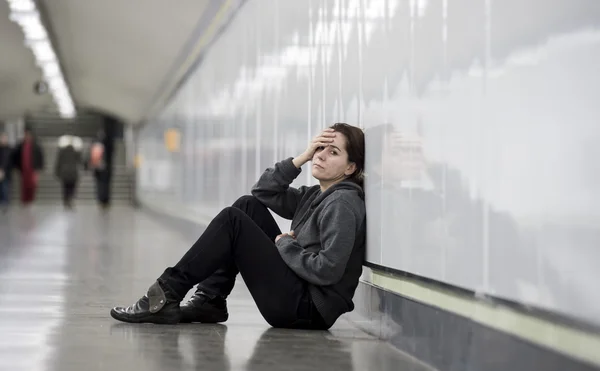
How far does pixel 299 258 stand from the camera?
5.71 meters

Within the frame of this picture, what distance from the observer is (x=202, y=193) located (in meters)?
18.5

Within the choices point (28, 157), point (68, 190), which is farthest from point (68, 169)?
point (28, 157)

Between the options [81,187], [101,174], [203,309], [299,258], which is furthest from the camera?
[81,187]

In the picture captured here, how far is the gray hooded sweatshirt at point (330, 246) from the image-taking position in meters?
5.55

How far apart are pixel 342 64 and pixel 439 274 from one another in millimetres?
2623

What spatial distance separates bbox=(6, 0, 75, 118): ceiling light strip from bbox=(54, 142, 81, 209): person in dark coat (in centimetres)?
245

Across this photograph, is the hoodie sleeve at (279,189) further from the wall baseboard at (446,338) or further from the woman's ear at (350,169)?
the wall baseboard at (446,338)

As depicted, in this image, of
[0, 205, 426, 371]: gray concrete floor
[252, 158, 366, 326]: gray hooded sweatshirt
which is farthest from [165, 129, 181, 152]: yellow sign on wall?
[252, 158, 366, 326]: gray hooded sweatshirt

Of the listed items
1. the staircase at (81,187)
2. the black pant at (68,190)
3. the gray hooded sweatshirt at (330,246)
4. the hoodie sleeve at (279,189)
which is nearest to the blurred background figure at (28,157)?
the black pant at (68,190)

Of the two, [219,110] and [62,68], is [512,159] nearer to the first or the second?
[219,110]

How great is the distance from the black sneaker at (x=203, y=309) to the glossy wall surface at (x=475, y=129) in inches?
37.2

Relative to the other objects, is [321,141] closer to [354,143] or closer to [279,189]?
[354,143]

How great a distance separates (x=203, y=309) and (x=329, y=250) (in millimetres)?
1088

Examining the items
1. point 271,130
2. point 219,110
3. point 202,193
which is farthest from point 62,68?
point 271,130
